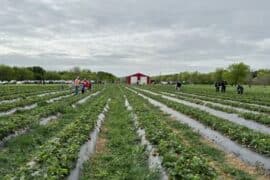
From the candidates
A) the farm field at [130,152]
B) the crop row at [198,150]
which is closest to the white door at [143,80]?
the farm field at [130,152]

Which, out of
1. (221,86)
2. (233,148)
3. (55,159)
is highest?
(221,86)

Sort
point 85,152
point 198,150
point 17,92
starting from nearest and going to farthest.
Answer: point 85,152 → point 198,150 → point 17,92

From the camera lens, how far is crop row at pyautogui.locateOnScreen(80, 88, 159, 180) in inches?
320

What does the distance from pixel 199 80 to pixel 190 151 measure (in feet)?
551

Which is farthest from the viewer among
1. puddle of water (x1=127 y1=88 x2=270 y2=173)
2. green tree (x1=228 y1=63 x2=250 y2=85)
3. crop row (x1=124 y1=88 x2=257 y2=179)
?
green tree (x1=228 y1=63 x2=250 y2=85)

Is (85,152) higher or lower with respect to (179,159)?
lower

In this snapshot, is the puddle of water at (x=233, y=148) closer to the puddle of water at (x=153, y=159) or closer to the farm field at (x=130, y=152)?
the farm field at (x=130, y=152)

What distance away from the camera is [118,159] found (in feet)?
31.2

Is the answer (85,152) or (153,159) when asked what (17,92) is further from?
(153,159)

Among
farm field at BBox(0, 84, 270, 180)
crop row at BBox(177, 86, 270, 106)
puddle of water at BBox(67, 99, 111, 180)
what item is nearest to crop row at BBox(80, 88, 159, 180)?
farm field at BBox(0, 84, 270, 180)

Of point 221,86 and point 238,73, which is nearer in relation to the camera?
point 221,86

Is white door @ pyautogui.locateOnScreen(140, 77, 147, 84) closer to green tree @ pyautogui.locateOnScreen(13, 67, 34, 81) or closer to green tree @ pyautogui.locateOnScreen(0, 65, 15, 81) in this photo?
green tree @ pyautogui.locateOnScreen(13, 67, 34, 81)

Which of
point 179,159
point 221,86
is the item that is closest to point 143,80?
point 221,86

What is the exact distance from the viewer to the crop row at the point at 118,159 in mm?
8125
